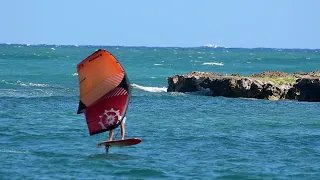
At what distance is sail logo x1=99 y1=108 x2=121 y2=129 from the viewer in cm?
2556

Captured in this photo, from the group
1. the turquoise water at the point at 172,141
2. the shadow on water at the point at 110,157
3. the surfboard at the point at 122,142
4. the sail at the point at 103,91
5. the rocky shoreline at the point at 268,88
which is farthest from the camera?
the rocky shoreline at the point at 268,88

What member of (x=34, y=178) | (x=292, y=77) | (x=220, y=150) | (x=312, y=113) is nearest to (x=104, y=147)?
(x=220, y=150)

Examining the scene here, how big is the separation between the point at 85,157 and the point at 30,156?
5.28ft

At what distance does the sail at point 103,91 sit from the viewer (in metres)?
25.3

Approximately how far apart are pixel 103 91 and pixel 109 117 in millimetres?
823

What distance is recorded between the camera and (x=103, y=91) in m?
25.7

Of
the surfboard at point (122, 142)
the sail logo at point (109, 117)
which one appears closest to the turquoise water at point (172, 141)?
the surfboard at point (122, 142)

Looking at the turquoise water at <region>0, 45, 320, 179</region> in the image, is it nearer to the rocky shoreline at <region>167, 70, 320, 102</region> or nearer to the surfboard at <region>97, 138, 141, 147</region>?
the surfboard at <region>97, 138, 141, 147</region>

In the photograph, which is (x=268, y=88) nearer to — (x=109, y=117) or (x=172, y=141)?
(x=172, y=141)

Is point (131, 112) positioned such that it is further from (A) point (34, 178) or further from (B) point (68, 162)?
(A) point (34, 178)

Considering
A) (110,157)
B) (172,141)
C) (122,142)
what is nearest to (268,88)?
(172,141)

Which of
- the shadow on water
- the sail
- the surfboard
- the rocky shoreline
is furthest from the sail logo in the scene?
the rocky shoreline

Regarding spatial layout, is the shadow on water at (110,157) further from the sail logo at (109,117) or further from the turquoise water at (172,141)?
the sail logo at (109,117)

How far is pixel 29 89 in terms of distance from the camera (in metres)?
53.2
